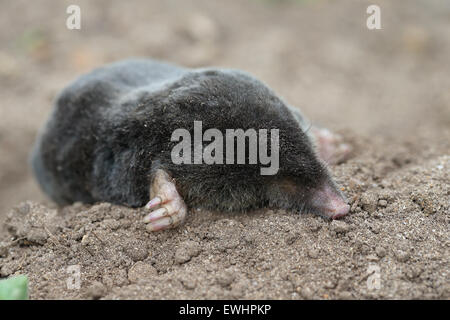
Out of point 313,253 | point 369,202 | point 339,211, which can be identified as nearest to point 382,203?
point 369,202

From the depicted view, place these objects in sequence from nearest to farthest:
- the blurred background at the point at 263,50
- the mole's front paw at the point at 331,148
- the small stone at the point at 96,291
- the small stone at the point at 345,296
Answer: the small stone at the point at 345,296, the small stone at the point at 96,291, the mole's front paw at the point at 331,148, the blurred background at the point at 263,50

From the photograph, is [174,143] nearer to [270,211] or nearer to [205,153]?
[205,153]

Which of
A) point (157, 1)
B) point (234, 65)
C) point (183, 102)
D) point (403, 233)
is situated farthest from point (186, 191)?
point (157, 1)

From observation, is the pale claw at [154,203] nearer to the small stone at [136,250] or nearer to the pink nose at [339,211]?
the small stone at [136,250]

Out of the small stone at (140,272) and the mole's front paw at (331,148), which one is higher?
the mole's front paw at (331,148)

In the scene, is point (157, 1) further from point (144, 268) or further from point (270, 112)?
point (144, 268)

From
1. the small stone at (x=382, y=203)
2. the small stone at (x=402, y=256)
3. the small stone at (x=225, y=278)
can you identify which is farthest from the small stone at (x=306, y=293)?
the small stone at (x=382, y=203)

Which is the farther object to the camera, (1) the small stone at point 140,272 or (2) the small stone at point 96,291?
(1) the small stone at point 140,272
